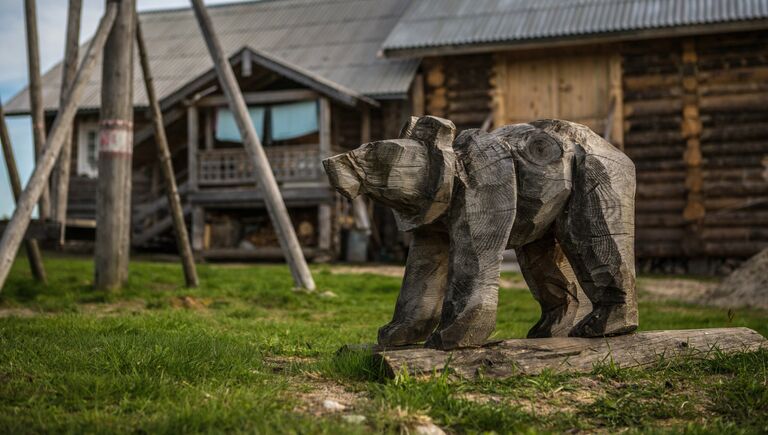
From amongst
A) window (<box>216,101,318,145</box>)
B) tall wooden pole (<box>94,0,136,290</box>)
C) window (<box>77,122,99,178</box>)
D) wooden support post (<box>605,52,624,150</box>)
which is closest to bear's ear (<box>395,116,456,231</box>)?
tall wooden pole (<box>94,0,136,290</box>)

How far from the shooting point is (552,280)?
4.70 m

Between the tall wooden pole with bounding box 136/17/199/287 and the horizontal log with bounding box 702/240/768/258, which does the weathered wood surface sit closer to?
the tall wooden pole with bounding box 136/17/199/287

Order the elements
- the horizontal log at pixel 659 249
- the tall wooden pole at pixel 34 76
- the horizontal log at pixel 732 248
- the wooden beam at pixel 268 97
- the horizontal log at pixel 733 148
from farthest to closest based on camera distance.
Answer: the wooden beam at pixel 268 97 → the horizontal log at pixel 659 249 → the horizontal log at pixel 733 148 → the horizontal log at pixel 732 248 → the tall wooden pole at pixel 34 76

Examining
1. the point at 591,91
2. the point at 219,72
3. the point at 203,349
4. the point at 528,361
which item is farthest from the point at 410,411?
the point at 591,91

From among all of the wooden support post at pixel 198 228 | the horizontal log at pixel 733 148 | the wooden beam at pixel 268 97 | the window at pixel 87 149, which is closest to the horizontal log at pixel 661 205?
the horizontal log at pixel 733 148

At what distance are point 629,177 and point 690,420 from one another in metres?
1.47

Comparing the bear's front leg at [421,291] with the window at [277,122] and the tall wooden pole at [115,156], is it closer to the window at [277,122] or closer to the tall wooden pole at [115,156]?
the tall wooden pole at [115,156]

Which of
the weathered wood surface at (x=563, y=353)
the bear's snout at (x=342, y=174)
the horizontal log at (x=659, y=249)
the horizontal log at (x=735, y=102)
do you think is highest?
the horizontal log at (x=735, y=102)

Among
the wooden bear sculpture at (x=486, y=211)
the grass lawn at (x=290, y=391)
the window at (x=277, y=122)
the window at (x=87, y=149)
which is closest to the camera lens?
the grass lawn at (x=290, y=391)

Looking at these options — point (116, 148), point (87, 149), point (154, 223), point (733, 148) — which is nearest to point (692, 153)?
point (733, 148)

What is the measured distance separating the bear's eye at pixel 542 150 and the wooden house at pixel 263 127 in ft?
44.4

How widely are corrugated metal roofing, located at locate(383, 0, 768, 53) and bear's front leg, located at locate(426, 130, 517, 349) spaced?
12.7m

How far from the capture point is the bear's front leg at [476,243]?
13.1ft

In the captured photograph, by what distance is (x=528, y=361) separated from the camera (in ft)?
13.4
